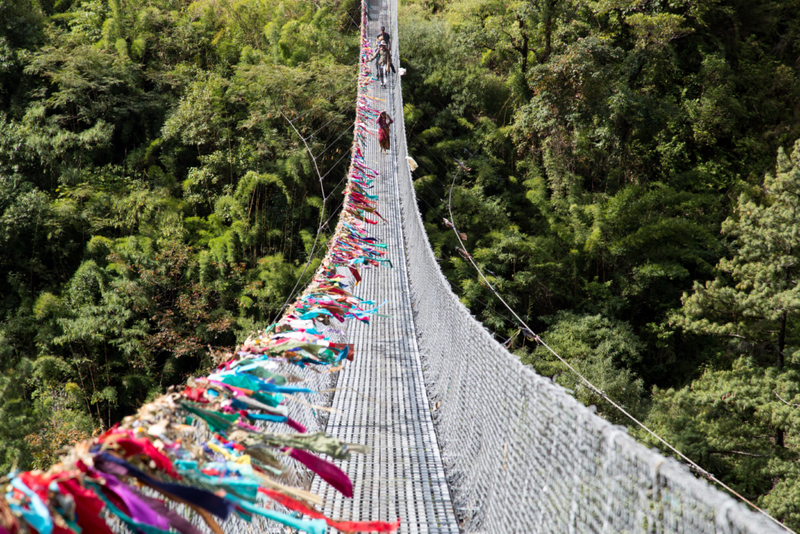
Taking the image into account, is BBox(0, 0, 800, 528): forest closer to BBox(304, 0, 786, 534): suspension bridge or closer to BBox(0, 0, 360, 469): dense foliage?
BBox(0, 0, 360, 469): dense foliage

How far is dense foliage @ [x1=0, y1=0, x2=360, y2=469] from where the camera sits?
24.5 ft

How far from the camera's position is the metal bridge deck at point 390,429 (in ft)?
6.26

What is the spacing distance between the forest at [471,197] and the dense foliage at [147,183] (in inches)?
1.7

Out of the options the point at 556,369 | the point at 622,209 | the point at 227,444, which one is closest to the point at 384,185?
the point at 556,369

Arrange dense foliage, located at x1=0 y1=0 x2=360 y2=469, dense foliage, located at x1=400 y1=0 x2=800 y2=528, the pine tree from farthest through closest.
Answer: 1. dense foliage, located at x1=0 y1=0 x2=360 y2=469
2. dense foliage, located at x1=400 y1=0 x2=800 y2=528
3. the pine tree

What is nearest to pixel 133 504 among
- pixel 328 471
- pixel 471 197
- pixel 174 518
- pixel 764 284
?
pixel 174 518

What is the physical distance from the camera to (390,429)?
248 cm

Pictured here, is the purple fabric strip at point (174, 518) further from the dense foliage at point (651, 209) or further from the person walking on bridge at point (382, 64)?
the person walking on bridge at point (382, 64)

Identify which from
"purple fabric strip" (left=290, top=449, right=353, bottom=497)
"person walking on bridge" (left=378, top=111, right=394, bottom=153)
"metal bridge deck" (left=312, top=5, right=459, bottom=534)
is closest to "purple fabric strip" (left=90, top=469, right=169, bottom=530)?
"purple fabric strip" (left=290, top=449, right=353, bottom=497)

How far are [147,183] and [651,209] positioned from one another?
26.0 ft

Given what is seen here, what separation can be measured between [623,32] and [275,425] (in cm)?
912

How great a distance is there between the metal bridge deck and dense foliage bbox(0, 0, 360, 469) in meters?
4.14

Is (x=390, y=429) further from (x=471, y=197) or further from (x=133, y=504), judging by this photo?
(x=471, y=197)

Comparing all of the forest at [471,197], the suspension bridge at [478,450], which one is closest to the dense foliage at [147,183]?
the forest at [471,197]
